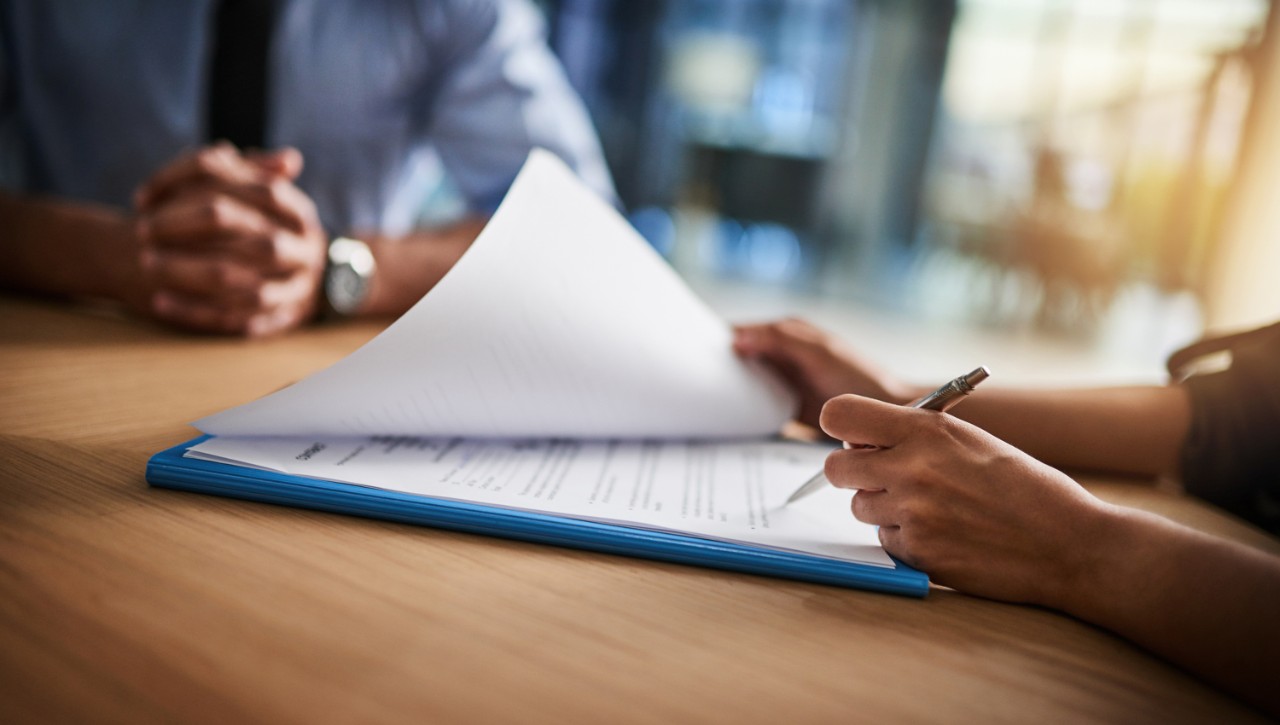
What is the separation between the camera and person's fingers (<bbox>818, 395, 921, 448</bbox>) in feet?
1.28

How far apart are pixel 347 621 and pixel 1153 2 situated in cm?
683

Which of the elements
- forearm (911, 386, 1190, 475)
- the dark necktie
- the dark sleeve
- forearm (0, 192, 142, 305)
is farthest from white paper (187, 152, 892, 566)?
the dark necktie

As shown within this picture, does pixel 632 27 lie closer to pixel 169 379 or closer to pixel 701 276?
pixel 701 276

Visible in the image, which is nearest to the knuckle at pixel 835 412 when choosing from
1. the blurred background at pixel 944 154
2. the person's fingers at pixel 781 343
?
the person's fingers at pixel 781 343

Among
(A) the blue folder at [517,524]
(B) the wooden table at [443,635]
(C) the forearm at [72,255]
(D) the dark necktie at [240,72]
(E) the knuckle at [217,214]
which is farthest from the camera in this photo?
(D) the dark necktie at [240,72]

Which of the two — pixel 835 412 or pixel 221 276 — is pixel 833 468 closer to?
pixel 835 412

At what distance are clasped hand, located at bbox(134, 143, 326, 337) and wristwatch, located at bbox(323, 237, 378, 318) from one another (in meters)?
0.06

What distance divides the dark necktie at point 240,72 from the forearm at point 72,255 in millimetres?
229

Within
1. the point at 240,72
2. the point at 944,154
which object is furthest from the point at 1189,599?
the point at 944,154

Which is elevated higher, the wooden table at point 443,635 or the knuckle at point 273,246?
the knuckle at point 273,246

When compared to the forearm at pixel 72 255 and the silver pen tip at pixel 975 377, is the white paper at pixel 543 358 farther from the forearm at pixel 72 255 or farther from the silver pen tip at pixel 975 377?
the forearm at pixel 72 255

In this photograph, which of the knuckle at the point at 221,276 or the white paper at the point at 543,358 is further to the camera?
the knuckle at the point at 221,276

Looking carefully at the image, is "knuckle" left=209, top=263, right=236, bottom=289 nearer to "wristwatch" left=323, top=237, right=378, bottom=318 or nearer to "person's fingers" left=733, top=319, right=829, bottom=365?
"wristwatch" left=323, top=237, right=378, bottom=318

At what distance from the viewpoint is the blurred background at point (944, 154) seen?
530 centimetres
